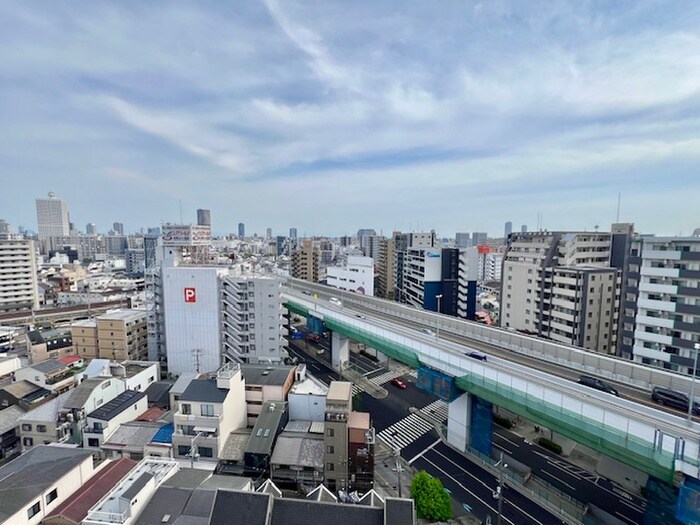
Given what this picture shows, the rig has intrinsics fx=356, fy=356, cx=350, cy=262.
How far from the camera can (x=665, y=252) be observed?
35.0m

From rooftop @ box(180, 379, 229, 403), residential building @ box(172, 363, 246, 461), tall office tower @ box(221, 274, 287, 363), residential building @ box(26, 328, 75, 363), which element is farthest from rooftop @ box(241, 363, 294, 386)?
residential building @ box(26, 328, 75, 363)

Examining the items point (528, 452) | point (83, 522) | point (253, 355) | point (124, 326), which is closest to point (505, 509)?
point (528, 452)

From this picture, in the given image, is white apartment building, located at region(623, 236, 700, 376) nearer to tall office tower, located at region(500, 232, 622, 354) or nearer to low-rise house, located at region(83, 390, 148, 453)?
→ tall office tower, located at region(500, 232, 622, 354)

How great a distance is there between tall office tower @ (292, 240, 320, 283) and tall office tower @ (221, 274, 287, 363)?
58.5 m

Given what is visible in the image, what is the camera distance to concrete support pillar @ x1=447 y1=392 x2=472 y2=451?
29.3 meters

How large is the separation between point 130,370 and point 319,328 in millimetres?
21701

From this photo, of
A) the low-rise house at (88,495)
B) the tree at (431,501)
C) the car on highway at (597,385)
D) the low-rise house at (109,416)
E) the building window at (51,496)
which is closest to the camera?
the low-rise house at (88,495)

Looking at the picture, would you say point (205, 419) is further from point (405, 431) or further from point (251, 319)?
point (405, 431)

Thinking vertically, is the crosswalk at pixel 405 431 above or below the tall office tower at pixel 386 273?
below

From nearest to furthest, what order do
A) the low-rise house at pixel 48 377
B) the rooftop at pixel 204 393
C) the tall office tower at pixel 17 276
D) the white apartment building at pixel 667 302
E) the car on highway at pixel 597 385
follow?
the car on highway at pixel 597 385, the rooftop at pixel 204 393, the white apartment building at pixel 667 302, the low-rise house at pixel 48 377, the tall office tower at pixel 17 276

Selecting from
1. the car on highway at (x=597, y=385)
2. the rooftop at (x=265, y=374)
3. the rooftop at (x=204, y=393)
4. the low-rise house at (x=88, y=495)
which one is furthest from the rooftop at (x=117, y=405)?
the car on highway at (x=597, y=385)

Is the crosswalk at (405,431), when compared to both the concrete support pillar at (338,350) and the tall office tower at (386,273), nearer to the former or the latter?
the concrete support pillar at (338,350)

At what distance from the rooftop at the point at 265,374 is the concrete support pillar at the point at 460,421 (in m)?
14.9

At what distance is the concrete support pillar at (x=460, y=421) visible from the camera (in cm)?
2928
